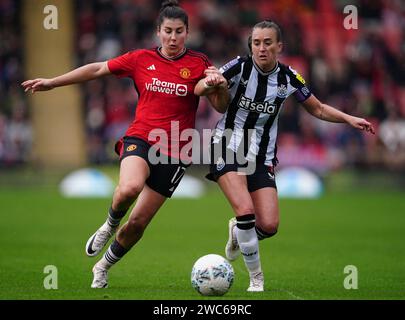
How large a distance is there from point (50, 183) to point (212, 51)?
6068 millimetres

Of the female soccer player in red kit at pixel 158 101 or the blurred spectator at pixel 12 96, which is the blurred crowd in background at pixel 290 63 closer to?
the blurred spectator at pixel 12 96

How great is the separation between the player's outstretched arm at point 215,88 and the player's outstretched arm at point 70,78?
934 millimetres

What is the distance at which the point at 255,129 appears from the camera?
8.73 metres

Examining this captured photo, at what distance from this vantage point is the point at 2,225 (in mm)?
15016

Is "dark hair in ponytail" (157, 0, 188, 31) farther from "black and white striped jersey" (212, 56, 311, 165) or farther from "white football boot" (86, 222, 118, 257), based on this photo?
"white football boot" (86, 222, 118, 257)

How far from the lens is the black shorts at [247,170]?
28.1ft

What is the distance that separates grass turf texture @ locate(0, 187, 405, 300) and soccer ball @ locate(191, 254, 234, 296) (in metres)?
0.17

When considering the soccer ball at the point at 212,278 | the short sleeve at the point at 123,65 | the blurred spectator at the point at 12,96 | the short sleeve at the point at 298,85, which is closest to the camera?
the soccer ball at the point at 212,278

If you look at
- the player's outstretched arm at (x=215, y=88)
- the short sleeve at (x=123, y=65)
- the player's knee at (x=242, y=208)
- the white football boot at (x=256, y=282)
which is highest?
the short sleeve at (x=123, y=65)

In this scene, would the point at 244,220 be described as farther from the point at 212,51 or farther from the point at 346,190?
the point at 212,51

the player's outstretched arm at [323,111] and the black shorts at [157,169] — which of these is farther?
the player's outstretched arm at [323,111]

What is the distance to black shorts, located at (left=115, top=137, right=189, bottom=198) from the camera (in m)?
8.29

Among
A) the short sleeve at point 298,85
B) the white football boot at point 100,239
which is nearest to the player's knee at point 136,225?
the white football boot at point 100,239
